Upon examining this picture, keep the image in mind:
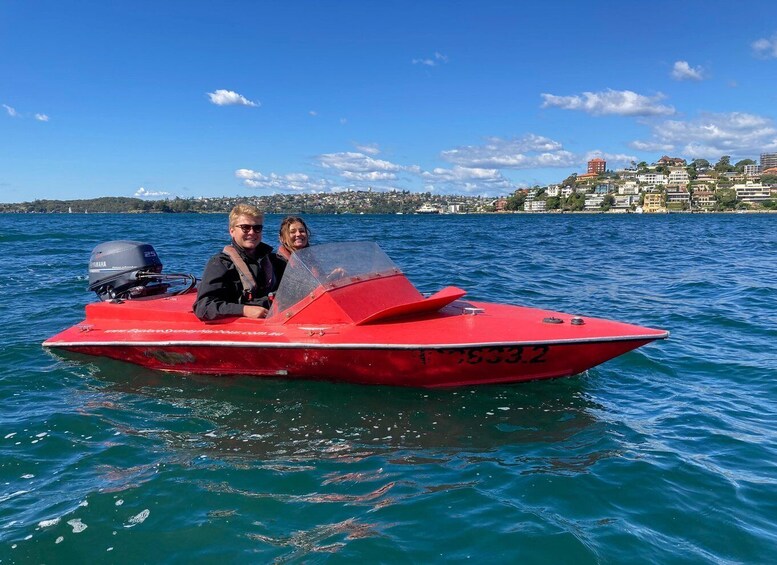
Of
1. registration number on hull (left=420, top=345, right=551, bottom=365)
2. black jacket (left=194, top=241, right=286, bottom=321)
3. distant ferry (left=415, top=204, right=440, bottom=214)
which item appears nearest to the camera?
registration number on hull (left=420, top=345, right=551, bottom=365)

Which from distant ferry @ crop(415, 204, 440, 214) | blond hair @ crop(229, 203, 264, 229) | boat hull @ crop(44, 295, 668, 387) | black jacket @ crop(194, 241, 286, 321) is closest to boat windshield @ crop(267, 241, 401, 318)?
boat hull @ crop(44, 295, 668, 387)

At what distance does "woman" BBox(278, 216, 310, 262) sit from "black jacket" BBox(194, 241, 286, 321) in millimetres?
353

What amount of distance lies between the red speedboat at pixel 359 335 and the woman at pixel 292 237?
0.98 meters

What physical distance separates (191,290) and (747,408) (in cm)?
721

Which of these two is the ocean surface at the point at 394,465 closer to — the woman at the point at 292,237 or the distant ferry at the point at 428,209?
the woman at the point at 292,237

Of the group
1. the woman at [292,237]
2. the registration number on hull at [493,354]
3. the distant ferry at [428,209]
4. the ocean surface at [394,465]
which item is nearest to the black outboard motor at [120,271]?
the ocean surface at [394,465]

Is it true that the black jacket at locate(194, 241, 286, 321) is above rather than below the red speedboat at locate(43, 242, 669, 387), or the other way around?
above

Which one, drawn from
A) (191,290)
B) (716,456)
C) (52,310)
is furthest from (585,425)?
(52,310)

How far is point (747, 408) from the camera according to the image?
548 cm

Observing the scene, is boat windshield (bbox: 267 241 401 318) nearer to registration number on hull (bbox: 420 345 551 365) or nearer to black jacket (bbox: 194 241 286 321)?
black jacket (bbox: 194 241 286 321)

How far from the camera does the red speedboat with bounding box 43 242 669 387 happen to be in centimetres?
555

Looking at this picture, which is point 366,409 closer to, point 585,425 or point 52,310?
point 585,425

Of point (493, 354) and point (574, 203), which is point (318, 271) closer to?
point (493, 354)

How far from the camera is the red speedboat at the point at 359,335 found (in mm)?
5551
